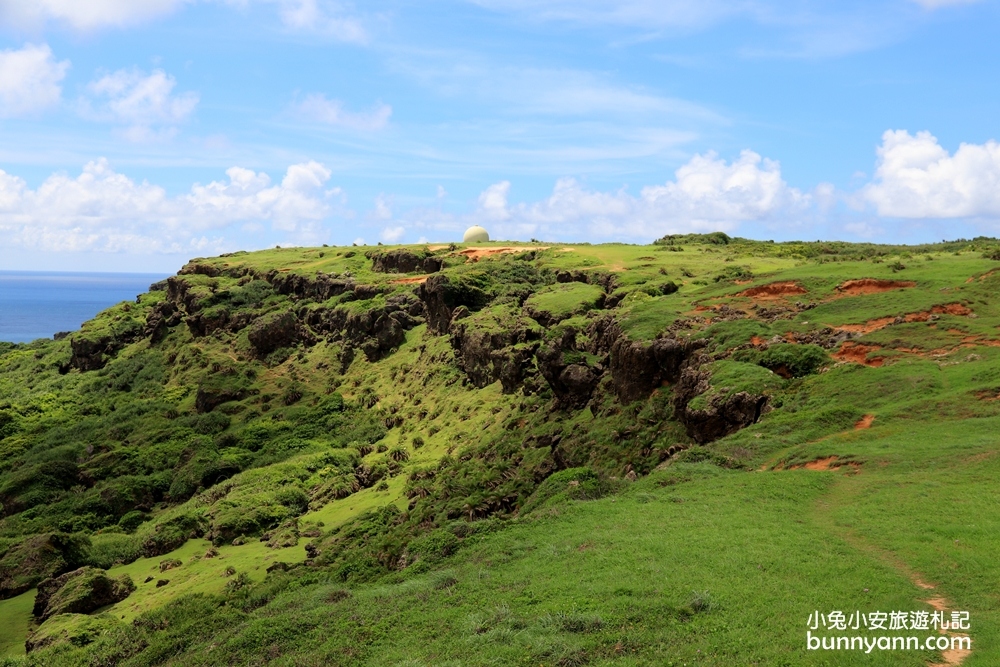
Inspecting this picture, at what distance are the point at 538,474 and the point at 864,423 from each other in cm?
1344

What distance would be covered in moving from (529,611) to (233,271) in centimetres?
9209

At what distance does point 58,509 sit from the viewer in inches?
2037

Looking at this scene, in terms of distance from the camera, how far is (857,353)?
31.0 m

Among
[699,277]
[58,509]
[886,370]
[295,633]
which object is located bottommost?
[58,509]

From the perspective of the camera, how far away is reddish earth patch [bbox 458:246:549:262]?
270ft

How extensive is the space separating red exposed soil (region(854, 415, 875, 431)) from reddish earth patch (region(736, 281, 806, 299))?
14.8m

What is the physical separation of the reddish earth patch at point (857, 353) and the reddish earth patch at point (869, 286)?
7.53 metres

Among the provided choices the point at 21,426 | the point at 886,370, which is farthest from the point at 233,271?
the point at 886,370

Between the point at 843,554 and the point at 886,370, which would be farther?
the point at 886,370

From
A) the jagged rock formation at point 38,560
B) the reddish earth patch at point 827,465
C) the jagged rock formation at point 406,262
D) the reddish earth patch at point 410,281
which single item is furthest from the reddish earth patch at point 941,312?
the jagged rock formation at point 406,262

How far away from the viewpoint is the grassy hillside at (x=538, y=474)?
53.7 ft

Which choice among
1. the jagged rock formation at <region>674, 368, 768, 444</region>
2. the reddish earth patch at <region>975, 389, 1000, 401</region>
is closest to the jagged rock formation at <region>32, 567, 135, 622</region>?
the jagged rock formation at <region>674, 368, 768, 444</region>

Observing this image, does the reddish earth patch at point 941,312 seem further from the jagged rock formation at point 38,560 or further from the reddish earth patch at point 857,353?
the jagged rock formation at point 38,560

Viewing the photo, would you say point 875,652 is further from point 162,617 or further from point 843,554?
point 162,617
